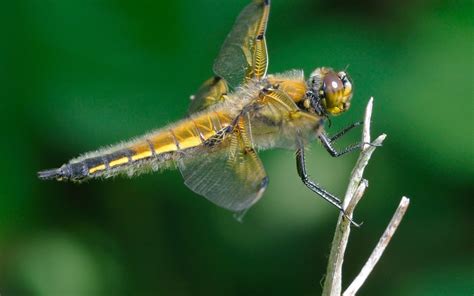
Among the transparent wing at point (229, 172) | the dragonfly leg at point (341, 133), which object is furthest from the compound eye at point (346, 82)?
the transparent wing at point (229, 172)

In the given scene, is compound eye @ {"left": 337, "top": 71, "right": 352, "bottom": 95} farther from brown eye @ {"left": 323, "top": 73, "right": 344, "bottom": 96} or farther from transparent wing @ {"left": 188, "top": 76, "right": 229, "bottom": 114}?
transparent wing @ {"left": 188, "top": 76, "right": 229, "bottom": 114}

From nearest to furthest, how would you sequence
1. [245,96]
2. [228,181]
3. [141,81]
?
[228,181] → [245,96] → [141,81]

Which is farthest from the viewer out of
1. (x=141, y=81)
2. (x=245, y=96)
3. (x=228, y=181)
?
(x=141, y=81)

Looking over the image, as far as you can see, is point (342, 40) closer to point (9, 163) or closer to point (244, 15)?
point (244, 15)

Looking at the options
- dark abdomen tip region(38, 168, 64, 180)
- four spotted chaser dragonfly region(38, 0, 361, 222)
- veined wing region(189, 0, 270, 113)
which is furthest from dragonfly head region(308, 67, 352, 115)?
dark abdomen tip region(38, 168, 64, 180)

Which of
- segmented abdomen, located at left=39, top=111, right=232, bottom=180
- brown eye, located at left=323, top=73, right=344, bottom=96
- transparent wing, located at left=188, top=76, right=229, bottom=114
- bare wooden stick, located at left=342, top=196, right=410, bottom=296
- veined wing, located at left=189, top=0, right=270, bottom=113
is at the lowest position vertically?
bare wooden stick, located at left=342, top=196, right=410, bottom=296

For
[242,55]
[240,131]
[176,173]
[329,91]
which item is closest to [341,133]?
Result: [329,91]

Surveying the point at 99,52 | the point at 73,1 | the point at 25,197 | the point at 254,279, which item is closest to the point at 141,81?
the point at 99,52
